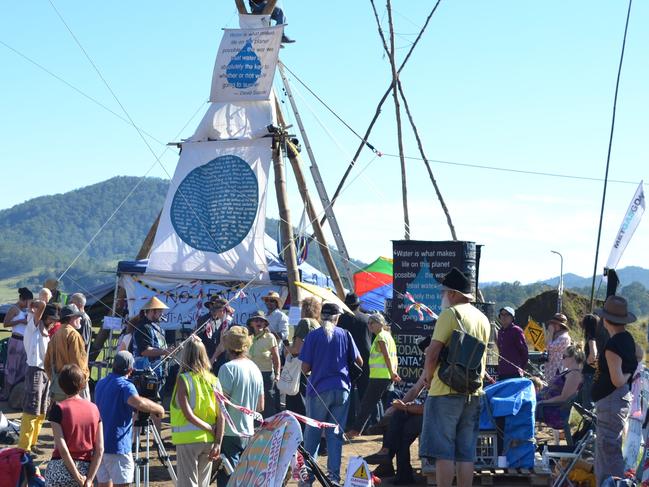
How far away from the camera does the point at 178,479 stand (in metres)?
7.49

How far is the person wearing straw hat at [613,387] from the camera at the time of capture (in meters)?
7.55

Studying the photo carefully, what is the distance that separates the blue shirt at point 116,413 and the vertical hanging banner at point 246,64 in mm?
10902

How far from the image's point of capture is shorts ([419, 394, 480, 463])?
736cm

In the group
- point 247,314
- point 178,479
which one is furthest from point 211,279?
point 178,479

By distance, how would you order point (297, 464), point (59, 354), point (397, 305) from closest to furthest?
point (297, 464) → point (59, 354) → point (397, 305)

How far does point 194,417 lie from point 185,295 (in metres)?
9.37

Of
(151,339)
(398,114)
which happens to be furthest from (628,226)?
(398,114)

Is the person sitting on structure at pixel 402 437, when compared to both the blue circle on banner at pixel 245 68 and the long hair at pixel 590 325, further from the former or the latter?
the blue circle on banner at pixel 245 68

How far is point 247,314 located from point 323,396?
287 inches

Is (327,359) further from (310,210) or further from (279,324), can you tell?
(310,210)

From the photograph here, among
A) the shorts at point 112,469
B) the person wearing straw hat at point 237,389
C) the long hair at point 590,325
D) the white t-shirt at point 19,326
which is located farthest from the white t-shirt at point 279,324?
the shorts at point 112,469

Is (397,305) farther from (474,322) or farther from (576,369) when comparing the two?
(474,322)

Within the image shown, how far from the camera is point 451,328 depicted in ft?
23.8

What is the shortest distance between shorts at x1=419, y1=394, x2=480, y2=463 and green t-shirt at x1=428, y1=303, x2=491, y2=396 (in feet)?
0.20
